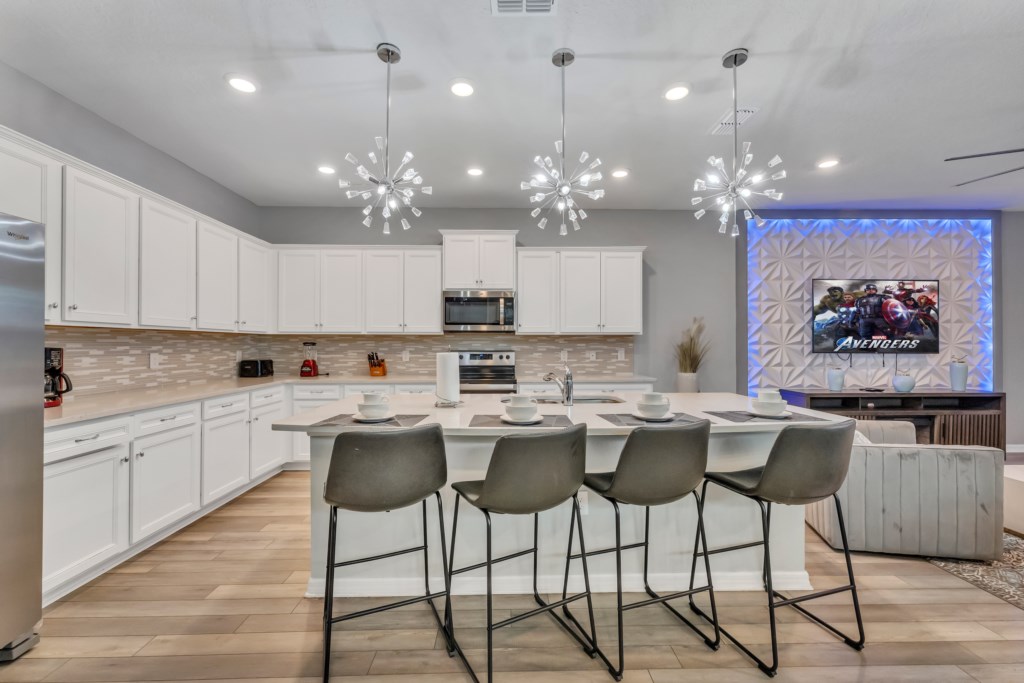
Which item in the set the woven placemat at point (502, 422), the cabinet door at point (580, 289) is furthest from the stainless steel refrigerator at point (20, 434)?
the cabinet door at point (580, 289)

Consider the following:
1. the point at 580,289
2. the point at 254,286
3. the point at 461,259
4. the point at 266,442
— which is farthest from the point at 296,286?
the point at 580,289

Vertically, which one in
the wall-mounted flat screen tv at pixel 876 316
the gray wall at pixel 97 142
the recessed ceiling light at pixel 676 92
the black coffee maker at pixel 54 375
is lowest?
the black coffee maker at pixel 54 375

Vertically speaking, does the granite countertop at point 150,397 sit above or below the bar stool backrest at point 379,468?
above

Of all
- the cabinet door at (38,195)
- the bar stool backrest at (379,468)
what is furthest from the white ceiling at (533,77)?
the bar stool backrest at (379,468)

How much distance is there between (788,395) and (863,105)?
10.2ft

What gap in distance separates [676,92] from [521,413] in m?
2.17

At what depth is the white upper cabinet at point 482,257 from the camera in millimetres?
4750

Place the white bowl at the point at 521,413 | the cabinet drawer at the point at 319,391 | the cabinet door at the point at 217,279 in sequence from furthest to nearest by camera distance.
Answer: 1. the cabinet drawer at the point at 319,391
2. the cabinet door at the point at 217,279
3. the white bowl at the point at 521,413

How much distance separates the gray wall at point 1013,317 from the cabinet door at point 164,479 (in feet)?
26.7

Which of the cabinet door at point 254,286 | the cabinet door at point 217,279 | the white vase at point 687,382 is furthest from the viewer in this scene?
the white vase at point 687,382

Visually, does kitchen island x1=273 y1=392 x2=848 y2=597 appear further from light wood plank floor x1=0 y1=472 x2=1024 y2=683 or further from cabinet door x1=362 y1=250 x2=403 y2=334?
cabinet door x1=362 y1=250 x2=403 y2=334

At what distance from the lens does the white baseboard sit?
2.30 metres

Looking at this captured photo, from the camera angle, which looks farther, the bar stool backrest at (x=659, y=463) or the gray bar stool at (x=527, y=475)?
the bar stool backrest at (x=659, y=463)

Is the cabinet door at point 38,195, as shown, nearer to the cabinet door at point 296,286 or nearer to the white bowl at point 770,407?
the cabinet door at point 296,286
